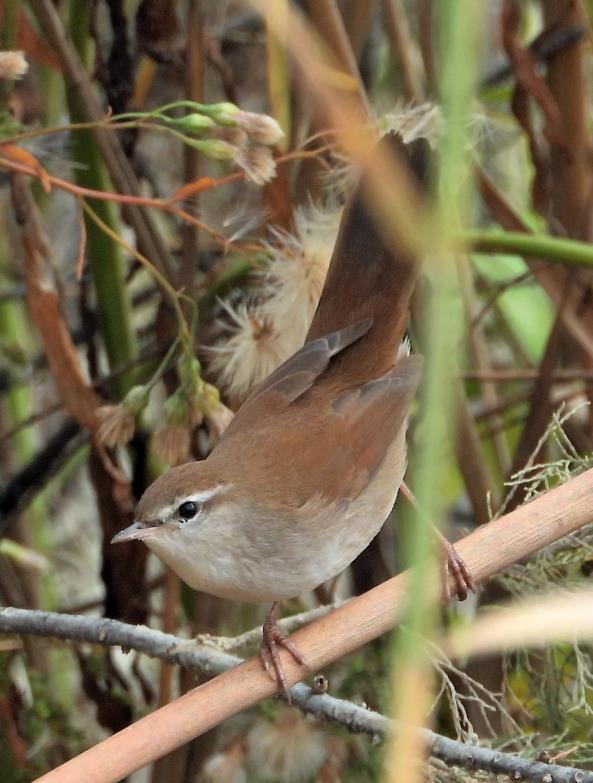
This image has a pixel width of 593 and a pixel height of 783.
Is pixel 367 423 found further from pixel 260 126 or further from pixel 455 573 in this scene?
pixel 260 126

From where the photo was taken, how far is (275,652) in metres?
1.52

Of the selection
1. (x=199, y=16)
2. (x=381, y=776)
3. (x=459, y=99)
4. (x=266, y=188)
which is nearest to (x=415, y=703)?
(x=459, y=99)

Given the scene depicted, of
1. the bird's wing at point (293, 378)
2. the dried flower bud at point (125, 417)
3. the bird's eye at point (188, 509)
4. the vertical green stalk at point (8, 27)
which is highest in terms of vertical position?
the vertical green stalk at point (8, 27)

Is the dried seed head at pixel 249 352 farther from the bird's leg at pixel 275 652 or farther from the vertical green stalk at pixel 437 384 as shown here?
the vertical green stalk at pixel 437 384

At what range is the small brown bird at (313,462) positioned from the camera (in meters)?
1.67

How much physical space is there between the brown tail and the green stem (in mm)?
261

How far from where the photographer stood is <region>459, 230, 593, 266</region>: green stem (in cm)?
164

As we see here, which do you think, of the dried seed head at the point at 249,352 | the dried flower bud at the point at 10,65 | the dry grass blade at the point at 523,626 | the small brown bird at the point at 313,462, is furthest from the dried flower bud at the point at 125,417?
the dry grass blade at the point at 523,626

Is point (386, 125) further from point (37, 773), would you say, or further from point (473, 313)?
point (37, 773)

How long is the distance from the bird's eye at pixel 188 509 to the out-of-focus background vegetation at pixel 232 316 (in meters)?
0.15

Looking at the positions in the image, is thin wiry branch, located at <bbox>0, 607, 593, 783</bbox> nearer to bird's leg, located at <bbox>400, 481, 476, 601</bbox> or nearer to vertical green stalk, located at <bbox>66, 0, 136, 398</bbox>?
bird's leg, located at <bbox>400, 481, 476, 601</bbox>

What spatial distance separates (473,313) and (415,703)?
2026mm

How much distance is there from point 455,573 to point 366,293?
0.65 metres

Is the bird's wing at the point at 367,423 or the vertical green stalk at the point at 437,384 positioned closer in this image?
the vertical green stalk at the point at 437,384
